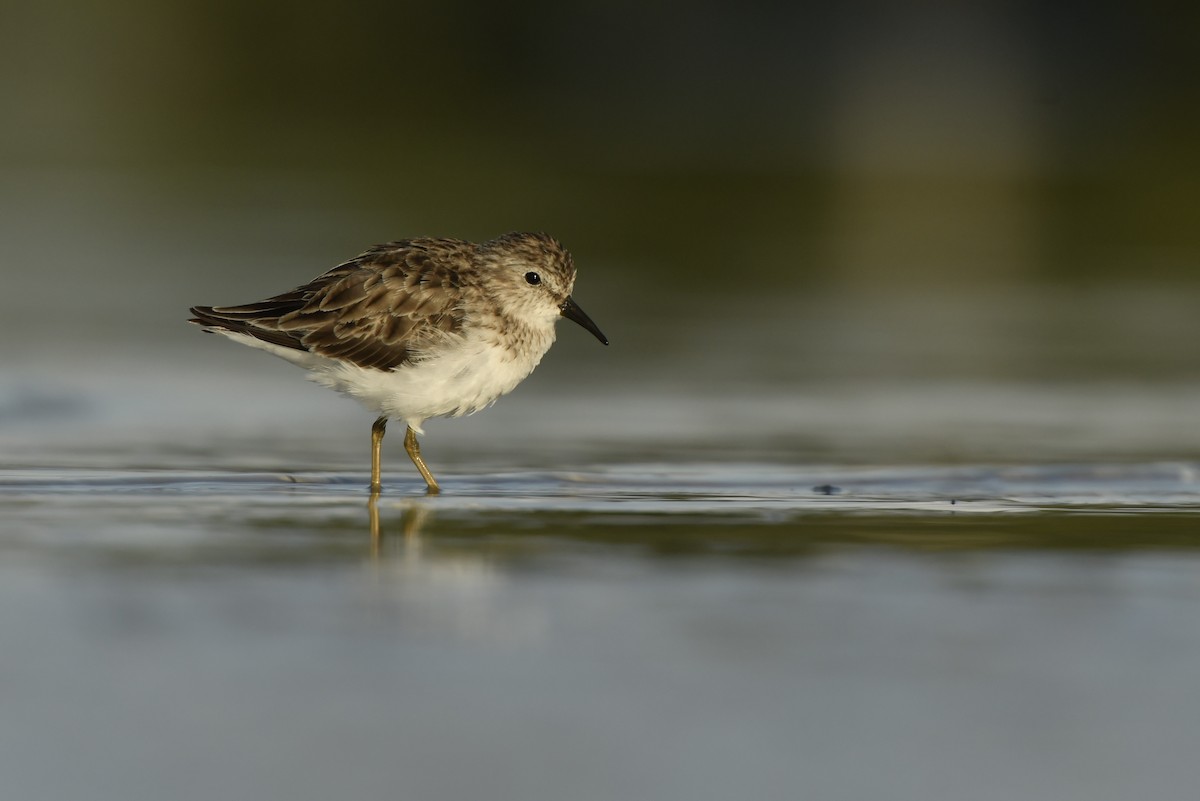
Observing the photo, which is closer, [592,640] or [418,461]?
[592,640]

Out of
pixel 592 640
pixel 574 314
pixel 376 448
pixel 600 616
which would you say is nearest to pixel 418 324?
pixel 376 448

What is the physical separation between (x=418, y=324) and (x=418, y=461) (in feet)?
2.46

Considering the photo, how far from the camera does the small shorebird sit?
33.4ft

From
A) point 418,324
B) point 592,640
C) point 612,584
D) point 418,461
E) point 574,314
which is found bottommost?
point 592,640

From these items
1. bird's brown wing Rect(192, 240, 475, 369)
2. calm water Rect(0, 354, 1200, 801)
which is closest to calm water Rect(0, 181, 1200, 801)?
calm water Rect(0, 354, 1200, 801)

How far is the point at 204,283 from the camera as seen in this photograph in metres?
17.8

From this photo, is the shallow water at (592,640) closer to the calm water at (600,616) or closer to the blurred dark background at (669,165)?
the calm water at (600,616)

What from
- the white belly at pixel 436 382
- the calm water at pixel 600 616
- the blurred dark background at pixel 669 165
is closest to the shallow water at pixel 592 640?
the calm water at pixel 600 616

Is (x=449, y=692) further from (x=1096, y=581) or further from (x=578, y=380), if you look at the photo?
(x=578, y=380)

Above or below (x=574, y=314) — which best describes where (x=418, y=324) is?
below

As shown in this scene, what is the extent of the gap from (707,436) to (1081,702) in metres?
5.73

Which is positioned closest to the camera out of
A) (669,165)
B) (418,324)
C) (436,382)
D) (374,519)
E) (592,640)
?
(592,640)

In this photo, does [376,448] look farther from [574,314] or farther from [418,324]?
[574,314]

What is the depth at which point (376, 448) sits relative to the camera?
10.2 metres
